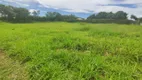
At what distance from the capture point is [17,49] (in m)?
4.52

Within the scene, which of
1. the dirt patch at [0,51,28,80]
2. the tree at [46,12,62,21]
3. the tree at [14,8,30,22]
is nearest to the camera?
the dirt patch at [0,51,28,80]

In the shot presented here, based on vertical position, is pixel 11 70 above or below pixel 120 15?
below

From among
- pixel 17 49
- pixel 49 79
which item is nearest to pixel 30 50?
pixel 17 49

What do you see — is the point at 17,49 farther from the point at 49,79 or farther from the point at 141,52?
the point at 141,52

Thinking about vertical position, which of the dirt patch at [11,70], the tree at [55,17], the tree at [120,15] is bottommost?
the dirt patch at [11,70]

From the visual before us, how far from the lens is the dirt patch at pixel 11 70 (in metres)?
3.05

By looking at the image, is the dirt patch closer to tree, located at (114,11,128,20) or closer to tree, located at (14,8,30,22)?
tree, located at (114,11,128,20)

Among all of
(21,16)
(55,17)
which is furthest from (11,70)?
(55,17)

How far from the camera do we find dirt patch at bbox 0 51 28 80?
120 inches

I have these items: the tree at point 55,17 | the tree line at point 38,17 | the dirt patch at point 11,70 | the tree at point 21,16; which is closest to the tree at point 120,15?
the tree line at point 38,17

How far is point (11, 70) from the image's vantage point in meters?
3.36

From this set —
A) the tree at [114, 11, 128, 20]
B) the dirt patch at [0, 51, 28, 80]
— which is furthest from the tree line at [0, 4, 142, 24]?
the dirt patch at [0, 51, 28, 80]

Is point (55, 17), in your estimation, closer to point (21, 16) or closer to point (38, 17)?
point (38, 17)

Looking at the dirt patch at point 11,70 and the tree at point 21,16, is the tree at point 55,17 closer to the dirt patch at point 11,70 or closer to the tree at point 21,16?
the tree at point 21,16
